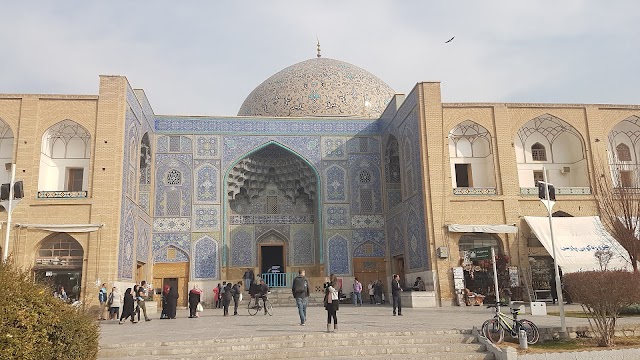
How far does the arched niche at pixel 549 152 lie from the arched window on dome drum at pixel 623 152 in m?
1.39

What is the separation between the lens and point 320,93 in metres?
20.9

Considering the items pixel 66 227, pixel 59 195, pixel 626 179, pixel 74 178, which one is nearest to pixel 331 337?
pixel 66 227

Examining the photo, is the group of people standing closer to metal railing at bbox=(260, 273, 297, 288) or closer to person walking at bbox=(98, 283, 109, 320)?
person walking at bbox=(98, 283, 109, 320)

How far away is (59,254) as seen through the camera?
557 inches

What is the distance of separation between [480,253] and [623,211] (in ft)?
11.7

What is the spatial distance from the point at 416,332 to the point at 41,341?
4930 mm

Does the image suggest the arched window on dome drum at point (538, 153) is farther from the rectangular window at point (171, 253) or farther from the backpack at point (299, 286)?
the rectangular window at point (171, 253)

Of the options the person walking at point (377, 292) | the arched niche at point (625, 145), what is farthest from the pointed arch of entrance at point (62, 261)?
the arched niche at point (625, 145)

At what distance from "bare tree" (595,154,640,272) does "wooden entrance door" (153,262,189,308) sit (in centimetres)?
1231

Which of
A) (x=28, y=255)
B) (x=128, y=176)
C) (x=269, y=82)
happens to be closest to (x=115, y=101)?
(x=128, y=176)

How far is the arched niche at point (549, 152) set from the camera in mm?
16625

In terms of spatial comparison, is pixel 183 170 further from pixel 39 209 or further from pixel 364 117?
pixel 364 117

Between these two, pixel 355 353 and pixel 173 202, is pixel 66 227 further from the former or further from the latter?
pixel 355 353

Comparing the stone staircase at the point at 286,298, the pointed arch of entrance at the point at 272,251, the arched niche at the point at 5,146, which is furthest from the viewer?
the pointed arch of entrance at the point at 272,251
